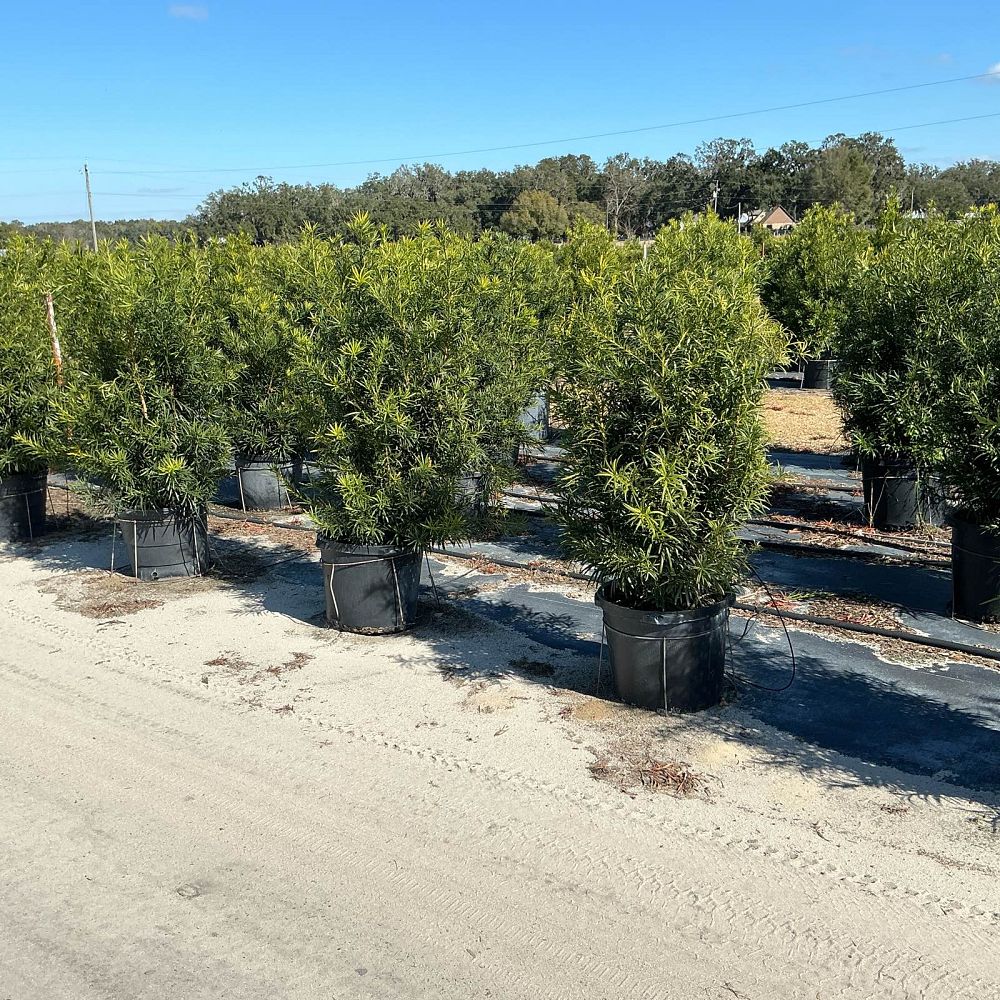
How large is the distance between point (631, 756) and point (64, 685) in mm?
3533

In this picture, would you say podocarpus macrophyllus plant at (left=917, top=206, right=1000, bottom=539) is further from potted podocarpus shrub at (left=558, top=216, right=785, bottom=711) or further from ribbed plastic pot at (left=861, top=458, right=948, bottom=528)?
potted podocarpus shrub at (left=558, top=216, right=785, bottom=711)

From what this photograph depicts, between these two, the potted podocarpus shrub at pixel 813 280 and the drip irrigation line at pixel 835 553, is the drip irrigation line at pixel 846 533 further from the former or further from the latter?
the potted podocarpus shrub at pixel 813 280

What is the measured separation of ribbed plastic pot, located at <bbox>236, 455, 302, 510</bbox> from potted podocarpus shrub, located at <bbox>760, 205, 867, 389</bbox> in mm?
10252

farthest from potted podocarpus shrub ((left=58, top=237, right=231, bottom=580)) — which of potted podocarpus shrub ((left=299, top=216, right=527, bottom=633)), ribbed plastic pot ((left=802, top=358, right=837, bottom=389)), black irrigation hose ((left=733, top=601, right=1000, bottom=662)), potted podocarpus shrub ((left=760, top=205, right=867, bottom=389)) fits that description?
ribbed plastic pot ((left=802, top=358, right=837, bottom=389))

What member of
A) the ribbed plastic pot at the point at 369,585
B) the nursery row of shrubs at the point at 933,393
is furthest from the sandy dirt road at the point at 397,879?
the nursery row of shrubs at the point at 933,393

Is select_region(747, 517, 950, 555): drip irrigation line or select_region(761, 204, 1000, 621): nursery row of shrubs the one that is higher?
select_region(761, 204, 1000, 621): nursery row of shrubs

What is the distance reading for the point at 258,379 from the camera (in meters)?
9.54

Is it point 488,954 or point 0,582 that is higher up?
point 0,582

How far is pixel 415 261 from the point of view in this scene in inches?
253

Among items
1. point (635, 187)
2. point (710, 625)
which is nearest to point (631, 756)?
point (710, 625)

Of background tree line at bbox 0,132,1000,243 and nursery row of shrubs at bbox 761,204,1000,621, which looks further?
background tree line at bbox 0,132,1000,243

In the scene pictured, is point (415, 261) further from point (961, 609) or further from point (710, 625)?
point (961, 609)

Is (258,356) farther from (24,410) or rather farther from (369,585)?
(369,585)

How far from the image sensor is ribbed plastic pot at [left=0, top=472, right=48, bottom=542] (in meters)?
8.77
